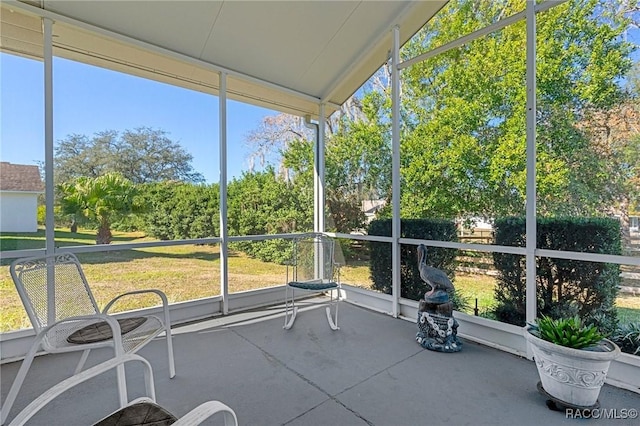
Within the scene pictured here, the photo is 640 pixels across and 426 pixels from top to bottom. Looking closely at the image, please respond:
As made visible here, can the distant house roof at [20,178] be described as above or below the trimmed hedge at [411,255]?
above

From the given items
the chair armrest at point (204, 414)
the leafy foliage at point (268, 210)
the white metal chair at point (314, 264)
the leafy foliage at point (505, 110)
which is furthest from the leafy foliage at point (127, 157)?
the chair armrest at point (204, 414)

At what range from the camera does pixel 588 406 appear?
6.48ft

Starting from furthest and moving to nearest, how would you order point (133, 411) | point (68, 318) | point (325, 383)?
point (325, 383) → point (68, 318) → point (133, 411)

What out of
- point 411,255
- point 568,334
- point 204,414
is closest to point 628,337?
point 568,334

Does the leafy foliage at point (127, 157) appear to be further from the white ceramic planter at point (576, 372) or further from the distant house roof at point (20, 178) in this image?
the white ceramic planter at point (576, 372)

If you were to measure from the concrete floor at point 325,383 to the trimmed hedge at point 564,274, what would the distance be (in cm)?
48

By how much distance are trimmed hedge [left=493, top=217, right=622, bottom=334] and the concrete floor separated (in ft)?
1.56

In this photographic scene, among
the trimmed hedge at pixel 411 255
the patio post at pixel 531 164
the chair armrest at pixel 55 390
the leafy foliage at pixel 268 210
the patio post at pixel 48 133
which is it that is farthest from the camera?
the leafy foliage at pixel 268 210

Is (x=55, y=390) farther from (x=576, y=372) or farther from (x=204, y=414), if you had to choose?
(x=576, y=372)

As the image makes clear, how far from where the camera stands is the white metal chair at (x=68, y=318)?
1734 millimetres

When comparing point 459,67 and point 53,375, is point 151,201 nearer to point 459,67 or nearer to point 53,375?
point 53,375

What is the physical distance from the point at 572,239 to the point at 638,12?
1.67 m

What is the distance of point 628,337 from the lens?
236cm

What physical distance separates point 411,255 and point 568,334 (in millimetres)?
1768
